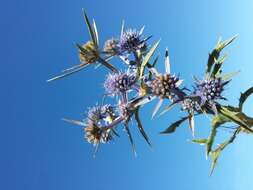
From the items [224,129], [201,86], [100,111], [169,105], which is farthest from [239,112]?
[100,111]

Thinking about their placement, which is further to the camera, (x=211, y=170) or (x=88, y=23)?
(x=211, y=170)

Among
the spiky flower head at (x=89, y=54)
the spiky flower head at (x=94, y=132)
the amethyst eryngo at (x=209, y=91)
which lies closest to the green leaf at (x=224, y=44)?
the amethyst eryngo at (x=209, y=91)

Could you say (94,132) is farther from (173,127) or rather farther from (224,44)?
(224,44)

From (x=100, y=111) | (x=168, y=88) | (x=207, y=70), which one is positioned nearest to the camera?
(x=168, y=88)

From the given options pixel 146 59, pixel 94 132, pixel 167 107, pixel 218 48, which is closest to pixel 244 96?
pixel 218 48

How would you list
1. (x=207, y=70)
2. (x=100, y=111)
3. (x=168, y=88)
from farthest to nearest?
(x=100, y=111)
(x=207, y=70)
(x=168, y=88)

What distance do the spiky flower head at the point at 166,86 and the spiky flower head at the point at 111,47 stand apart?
98 cm

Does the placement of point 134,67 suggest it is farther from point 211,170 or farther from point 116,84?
point 211,170

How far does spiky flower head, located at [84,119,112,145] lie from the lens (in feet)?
16.2

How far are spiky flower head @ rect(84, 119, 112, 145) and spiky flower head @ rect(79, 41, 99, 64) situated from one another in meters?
0.78

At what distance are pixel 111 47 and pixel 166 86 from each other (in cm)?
122

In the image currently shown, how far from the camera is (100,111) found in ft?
17.6

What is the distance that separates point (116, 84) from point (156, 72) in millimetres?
521

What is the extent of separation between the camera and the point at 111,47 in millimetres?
5340
